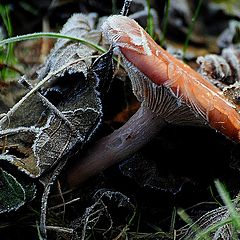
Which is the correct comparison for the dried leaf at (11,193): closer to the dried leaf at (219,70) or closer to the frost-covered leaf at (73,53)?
the frost-covered leaf at (73,53)

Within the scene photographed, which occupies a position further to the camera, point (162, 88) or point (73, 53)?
point (73, 53)

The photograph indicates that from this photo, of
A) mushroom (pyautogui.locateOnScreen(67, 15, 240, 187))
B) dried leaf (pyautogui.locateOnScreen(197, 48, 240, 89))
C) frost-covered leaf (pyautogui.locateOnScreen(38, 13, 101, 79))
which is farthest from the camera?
dried leaf (pyautogui.locateOnScreen(197, 48, 240, 89))

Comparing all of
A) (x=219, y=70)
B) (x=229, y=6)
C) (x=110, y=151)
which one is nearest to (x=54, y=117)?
(x=110, y=151)

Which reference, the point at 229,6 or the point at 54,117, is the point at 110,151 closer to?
the point at 54,117

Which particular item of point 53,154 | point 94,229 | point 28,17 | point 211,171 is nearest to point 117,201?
point 94,229

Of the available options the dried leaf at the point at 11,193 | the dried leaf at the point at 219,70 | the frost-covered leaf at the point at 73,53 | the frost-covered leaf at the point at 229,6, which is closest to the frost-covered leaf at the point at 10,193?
the dried leaf at the point at 11,193

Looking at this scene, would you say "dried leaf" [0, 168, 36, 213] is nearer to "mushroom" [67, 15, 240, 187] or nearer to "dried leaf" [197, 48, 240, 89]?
"mushroom" [67, 15, 240, 187]

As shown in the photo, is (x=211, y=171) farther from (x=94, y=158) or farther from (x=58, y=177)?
(x=58, y=177)

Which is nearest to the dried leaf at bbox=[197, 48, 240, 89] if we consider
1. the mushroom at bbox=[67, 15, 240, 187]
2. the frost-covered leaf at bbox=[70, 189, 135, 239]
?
the mushroom at bbox=[67, 15, 240, 187]
